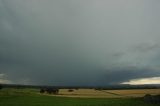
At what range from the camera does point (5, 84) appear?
6117 inches

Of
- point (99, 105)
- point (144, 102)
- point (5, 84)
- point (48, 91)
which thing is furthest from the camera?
point (5, 84)

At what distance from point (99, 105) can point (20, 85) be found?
102 metres

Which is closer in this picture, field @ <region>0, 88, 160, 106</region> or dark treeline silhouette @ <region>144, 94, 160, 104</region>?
field @ <region>0, 88, 160, 106</region>

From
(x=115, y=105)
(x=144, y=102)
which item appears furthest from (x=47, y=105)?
(x=144, y=102)

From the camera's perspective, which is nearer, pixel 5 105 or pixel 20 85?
pixel 5 105

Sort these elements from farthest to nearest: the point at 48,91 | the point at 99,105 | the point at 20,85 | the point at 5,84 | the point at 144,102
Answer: the point at 20,85 < the point at 5,84 < the point at 48,91 < the point at 144,102 < the point at 99,105

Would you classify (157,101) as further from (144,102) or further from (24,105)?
(24,105)

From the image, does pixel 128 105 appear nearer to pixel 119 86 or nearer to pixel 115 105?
pixel 115 105

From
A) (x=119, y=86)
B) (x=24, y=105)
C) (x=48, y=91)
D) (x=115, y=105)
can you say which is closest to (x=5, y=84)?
(x=48, y=91)

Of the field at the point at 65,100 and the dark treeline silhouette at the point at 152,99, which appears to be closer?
the field at the point at 65,100

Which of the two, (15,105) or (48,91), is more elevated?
(48,91)

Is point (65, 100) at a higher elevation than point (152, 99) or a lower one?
higher

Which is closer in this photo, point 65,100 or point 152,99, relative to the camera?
point 152,99

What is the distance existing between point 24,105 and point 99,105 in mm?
17537
